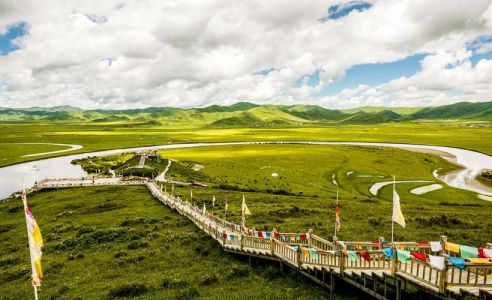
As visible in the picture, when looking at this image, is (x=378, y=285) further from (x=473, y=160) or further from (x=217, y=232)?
(x=473, y=160)

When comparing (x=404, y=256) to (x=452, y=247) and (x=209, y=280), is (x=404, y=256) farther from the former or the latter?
(x=209, y=280)

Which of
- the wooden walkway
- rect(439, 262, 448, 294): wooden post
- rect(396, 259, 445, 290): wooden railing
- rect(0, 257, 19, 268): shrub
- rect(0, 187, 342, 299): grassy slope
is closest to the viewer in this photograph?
rect(439, 262, 448, 294): wooden post

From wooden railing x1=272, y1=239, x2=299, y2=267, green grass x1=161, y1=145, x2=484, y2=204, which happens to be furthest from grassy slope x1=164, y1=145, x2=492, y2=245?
wooden railing x1=272, y1=239, x2=299, y2=267

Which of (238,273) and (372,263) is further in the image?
(238,273)

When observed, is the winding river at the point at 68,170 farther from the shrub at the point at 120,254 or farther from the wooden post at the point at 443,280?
the wooden post at the point at 443,280

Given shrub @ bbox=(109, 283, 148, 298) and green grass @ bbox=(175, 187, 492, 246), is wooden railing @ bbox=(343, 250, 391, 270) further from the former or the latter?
green grass @ bbox=(175, 187, 492, 246)

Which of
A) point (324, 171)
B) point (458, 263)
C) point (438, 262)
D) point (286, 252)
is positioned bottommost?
point (324, 171)

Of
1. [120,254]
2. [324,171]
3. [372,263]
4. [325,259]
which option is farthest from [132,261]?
[324,171]
